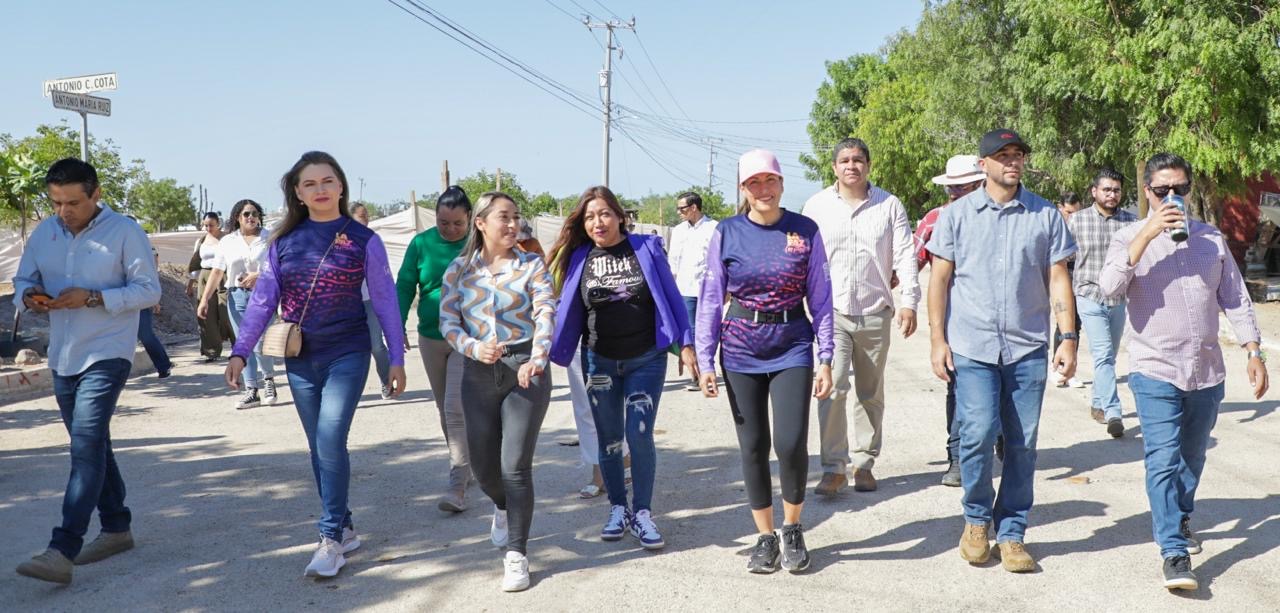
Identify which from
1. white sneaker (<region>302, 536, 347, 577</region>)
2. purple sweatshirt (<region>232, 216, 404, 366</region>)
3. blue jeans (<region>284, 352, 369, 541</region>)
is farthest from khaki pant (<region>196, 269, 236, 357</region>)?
white sneaker (<region>302, 536, 347, 577</region>)

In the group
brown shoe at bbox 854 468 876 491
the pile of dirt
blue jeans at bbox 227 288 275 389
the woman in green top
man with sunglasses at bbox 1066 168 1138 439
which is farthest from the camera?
the pile of dirt

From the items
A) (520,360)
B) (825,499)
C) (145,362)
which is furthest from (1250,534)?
(145,362)

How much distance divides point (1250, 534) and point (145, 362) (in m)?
11.1

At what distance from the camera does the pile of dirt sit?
12672 mm

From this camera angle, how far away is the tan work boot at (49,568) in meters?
4.33

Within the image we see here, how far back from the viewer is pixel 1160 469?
4352mm

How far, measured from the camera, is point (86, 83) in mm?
10266

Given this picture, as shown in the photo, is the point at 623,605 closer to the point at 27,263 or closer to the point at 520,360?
the point at 520,360

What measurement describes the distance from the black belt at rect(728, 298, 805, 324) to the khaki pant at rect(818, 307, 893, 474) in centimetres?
124

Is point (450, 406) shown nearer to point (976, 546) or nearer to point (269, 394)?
point (976, 546)

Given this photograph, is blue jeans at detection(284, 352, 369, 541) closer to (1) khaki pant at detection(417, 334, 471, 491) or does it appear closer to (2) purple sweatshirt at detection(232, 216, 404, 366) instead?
(2) purple sweatshirt at detection(232, 216, 404, 366)

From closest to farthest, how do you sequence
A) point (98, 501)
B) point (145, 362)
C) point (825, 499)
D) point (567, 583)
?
point (567, 583)
point (98, 501)
point (825, 499)
point (145, 362)

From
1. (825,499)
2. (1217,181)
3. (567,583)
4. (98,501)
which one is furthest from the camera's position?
(1217,181)

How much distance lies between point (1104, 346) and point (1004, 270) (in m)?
3.38
